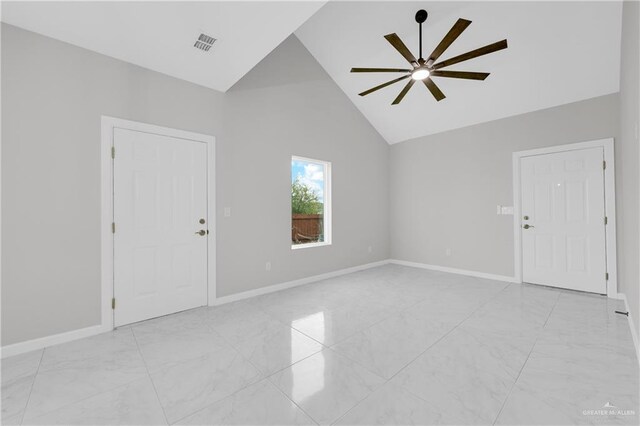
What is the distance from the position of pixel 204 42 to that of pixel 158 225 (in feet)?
6.70

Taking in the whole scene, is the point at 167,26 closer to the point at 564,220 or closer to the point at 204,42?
the point at 204,42

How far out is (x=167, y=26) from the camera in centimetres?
243

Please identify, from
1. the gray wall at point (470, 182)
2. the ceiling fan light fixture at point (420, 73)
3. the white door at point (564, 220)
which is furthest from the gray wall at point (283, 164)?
the white door at point (564, 220)

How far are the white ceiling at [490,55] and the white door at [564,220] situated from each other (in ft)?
3.22

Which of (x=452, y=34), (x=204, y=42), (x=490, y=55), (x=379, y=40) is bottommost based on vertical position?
(x=452, y=34)

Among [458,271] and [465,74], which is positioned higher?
[465,74]

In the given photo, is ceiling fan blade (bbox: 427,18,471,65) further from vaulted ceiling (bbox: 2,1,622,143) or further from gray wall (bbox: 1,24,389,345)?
gray wall (bbox: 1,24,389,345)

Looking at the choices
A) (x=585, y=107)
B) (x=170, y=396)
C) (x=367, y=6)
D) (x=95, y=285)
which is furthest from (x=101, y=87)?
(x=585, y=107)

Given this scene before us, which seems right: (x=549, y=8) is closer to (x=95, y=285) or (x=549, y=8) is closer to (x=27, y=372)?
(x=95, y=285)

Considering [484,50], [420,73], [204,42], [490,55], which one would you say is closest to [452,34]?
[484,50]

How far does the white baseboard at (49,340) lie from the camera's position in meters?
2.23

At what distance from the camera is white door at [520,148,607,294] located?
3719 millimetres

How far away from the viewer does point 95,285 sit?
264 centimetres

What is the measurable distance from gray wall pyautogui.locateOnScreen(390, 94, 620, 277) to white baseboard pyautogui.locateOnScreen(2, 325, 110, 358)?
530 centimetres
